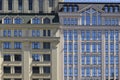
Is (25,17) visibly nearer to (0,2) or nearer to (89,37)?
(0,2)

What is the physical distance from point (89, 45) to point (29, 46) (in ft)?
38.6

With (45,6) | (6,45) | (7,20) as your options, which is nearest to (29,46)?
(6,45)

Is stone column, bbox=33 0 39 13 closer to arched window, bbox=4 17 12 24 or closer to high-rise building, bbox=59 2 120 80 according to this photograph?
arched window, bbox=4 17 12 24

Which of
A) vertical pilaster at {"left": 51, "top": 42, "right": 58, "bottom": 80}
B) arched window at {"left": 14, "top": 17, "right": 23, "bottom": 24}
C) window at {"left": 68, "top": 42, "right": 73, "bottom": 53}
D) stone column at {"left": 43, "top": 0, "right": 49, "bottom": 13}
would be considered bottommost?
vertical pilaster at {"left": 51, "top": 42, "right": 58, "bottom": 80}

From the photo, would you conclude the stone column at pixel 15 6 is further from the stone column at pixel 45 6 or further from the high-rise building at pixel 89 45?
the high-rise building at pixel 89 45

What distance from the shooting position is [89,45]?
91438mm

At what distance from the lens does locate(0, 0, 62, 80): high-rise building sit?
9069cm

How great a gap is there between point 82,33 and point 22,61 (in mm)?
12978

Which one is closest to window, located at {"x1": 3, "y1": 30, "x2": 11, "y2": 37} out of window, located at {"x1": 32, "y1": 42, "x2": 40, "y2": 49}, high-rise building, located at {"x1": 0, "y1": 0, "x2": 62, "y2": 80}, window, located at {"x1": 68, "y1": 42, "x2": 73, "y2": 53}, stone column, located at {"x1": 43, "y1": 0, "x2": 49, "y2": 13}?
high-rise building, located at {"x1": 0, "y1": 0, "x2": 62, "y2": 80}

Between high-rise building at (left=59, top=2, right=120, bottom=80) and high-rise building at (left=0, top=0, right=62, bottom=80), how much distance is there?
1912 mm

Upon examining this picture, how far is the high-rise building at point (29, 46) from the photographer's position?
298 ft

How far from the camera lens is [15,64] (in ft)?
297

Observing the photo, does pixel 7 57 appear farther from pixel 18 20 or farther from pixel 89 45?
pixel 89 45

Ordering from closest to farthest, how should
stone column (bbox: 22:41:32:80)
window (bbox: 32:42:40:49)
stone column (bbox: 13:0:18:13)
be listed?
stone column (bbox: 22:41:32:80) < window (bbox: 32:42:40:49) < stone column (bbox: 13:0:18:13)
